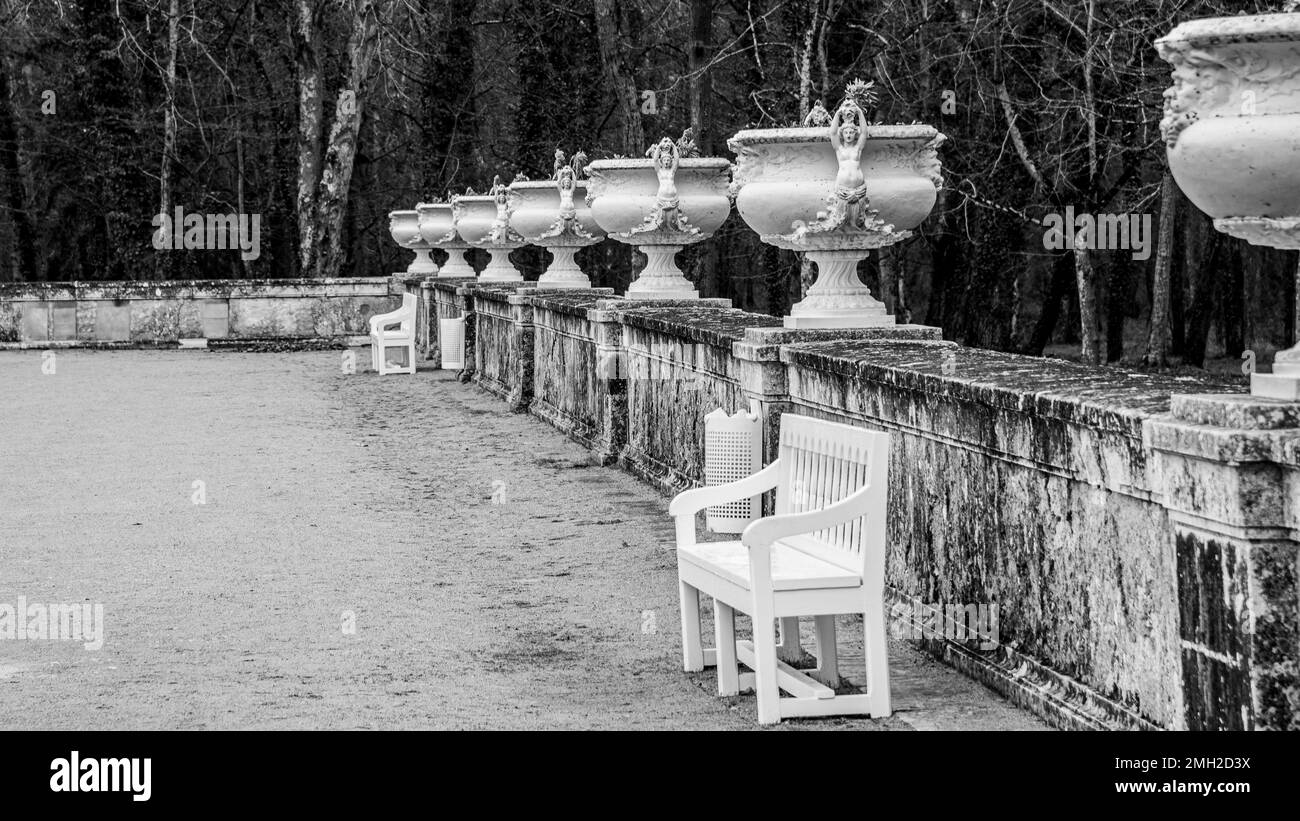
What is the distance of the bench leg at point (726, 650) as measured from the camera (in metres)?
6.23

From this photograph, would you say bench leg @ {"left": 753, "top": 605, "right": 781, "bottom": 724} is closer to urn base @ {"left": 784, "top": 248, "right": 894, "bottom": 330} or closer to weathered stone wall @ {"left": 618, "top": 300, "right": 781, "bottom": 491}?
urn base @ {"left": 784, "top": 248, "right": 894, "bottom": 330}

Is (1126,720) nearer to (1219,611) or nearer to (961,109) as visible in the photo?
(1219,611)

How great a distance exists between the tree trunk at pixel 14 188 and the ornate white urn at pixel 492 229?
54.1ft

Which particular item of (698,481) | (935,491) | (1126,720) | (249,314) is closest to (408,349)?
(249,314)

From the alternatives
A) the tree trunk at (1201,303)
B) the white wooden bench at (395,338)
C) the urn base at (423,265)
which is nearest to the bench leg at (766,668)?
the white wooden bench at (395,338)

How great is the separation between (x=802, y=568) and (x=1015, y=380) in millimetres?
899

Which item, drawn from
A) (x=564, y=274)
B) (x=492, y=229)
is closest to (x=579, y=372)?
(x=564, y=274)

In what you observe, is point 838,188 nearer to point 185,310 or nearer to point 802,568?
point 802,568

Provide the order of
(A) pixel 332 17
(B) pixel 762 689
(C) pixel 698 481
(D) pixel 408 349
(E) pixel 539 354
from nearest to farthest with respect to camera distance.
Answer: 1. (B) pixel 762 689
2. (C) pixel 698 481
3. (E) pixel 539 354
4. (D) pixel 408 349
5. (A) pixel 332 17

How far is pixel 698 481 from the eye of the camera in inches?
406

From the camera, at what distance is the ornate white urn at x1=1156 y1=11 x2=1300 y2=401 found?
4.19 m

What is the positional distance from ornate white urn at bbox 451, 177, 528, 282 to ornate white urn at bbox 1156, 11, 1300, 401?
50.5 ft

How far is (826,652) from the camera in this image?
6.21m

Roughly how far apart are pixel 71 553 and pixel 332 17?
26257 mm
